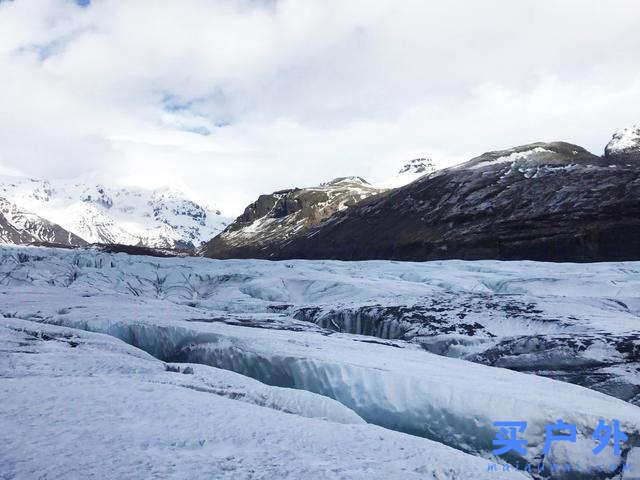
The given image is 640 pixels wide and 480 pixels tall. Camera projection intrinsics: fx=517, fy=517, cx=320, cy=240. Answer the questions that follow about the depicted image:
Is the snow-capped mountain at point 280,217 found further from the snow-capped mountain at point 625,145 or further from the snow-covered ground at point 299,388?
the snow-covered ground at point 299,388

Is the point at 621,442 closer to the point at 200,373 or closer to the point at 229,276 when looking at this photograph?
the point at 200,373

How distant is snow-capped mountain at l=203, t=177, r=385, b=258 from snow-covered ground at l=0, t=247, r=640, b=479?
383 feet

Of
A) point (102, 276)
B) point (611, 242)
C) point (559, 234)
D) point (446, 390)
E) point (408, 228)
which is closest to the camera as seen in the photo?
point (446, 390)

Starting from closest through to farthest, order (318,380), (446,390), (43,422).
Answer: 1. (43,422)
2. (446,390)
3. (318,380)

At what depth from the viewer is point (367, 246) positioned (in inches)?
3661

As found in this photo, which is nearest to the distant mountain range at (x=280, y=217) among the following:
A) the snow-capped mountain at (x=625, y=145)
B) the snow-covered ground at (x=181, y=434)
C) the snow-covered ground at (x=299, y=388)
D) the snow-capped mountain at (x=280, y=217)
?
the snow-capped mountain at (x=280, y=217)

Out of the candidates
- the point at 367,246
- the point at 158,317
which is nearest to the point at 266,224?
the point at 367,246

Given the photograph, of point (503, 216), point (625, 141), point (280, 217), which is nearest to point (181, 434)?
point (503, 216)

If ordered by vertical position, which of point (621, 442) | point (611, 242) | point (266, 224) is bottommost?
point (621, 442)

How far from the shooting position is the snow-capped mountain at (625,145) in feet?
468

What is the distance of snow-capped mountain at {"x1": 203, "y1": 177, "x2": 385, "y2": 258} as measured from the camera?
5576 inches

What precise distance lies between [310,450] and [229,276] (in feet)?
92.6

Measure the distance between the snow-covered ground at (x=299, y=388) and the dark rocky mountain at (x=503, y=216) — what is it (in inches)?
1994

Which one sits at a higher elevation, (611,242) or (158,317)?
(611,242)
